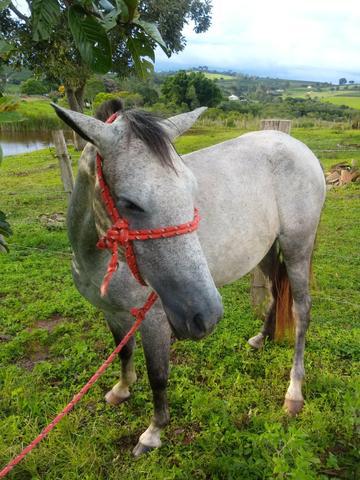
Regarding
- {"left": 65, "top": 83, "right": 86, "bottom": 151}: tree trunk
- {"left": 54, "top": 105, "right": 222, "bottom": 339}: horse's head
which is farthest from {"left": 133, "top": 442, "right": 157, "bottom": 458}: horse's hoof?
{"left": 65, "top": 83, "right": 86, "bottom": 151}: tree trunk

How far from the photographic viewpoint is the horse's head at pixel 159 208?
4.89ft

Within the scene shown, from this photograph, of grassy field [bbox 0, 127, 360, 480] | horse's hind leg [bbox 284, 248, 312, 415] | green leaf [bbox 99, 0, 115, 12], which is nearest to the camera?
green leaf [bbox 99, 0, 115, 12]

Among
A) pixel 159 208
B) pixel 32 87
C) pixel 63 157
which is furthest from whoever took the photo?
pixel 32 87

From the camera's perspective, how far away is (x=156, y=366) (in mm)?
2404

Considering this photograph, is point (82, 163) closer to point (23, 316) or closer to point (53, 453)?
Result: point (53, 453)

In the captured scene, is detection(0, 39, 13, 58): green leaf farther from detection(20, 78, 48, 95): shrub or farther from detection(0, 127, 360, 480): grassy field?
detection(20, 78, 48, 95): shrub

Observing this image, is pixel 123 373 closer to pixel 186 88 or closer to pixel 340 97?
pixel 186 88

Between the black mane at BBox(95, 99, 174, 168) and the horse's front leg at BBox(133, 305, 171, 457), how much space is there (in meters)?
1.06

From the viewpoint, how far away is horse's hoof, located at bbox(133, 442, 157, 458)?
2435 millimetres

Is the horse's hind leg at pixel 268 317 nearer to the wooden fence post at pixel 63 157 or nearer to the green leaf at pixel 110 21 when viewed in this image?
the green leaf at pixel 110 21

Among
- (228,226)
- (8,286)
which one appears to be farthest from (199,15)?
(228,226)

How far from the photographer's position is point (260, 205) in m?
2.76

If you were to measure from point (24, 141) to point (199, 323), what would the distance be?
24884 mm

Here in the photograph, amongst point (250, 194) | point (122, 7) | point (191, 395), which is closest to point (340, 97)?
point (250, 194)
